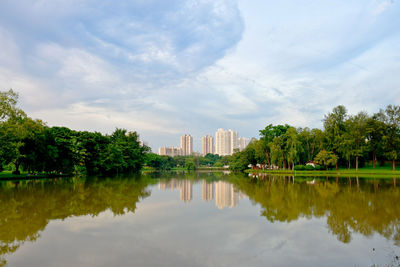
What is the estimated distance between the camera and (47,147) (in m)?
37.5

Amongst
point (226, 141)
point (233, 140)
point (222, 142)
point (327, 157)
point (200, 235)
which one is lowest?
point (200, 235)

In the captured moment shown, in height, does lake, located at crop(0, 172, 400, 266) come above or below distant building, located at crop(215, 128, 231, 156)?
below

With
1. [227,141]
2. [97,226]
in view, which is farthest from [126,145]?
[227,141]

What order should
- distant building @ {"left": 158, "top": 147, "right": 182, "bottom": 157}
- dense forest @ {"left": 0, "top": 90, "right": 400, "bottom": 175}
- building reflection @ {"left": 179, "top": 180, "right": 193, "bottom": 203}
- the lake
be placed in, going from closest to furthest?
the lake, building reflection @ {"left": 179, "top": 180, "right": 193, "bottom": 203}, dense forest @ {"left": 0, "top": 90, "right": 400, "bottom": 175}, distant building @ {"left": 158, "top": 147, "right": 182, "bottom": 157}

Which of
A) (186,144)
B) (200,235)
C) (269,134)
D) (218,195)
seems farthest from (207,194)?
(186,144)

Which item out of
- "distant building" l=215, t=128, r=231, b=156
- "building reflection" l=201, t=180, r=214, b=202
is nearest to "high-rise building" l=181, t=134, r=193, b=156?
"distant building" l=215, t=128, r=231, b=156

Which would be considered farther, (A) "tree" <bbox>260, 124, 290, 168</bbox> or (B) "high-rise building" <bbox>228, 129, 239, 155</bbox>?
(B) "high-rise building" <bbox>228, 129, 239, 155</bbox>

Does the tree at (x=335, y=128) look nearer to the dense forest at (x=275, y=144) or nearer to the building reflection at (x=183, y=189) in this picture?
the dense forest at (x=275, y=144)

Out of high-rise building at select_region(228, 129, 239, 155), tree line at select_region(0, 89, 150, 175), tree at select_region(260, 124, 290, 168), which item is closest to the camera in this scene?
tree line at select_region(0, 89, 150, 175)

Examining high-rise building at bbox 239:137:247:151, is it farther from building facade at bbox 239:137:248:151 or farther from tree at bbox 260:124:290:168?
tree at bbox 260:124:290:168

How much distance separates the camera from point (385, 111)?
50219mm

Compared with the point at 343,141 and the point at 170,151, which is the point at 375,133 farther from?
the point at 170,151

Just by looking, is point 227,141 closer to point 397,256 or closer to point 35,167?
point 35,167

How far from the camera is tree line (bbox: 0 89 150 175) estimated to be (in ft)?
102
